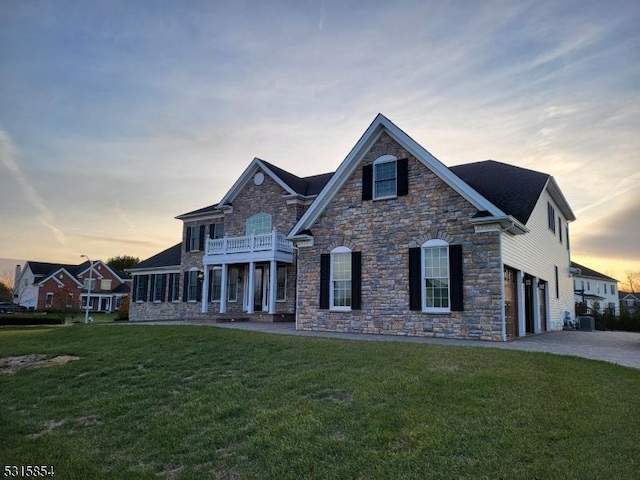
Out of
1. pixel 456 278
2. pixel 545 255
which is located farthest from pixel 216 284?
pixel 545 255

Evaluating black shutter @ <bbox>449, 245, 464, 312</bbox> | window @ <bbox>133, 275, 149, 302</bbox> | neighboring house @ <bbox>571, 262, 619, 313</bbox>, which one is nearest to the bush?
window @ <bbox>133, 275, 149, 302</bbox>

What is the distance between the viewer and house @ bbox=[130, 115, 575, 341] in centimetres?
1340

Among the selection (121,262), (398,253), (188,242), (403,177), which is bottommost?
(398,253)

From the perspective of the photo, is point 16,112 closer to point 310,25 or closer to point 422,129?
point 310,25

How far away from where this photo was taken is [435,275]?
46.3 feet

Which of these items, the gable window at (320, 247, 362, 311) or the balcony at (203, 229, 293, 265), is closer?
the gable window at (320, 247, 362, 311)

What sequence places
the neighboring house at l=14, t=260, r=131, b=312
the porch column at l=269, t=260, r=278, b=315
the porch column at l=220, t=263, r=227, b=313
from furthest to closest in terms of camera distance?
the neighboring house at l=14, t=260, r=131, b=312 → the porch column at l=220, t=263, r=227, b=313 → the porch column at l=269, t=260, r=278, b=315

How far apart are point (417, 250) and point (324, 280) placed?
3769mm

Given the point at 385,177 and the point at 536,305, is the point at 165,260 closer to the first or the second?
the point at 385,177

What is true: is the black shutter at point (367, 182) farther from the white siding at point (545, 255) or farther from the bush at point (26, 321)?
the bush at point (26, 321)

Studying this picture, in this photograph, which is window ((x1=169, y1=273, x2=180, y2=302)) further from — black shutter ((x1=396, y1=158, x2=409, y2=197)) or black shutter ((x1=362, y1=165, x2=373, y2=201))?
black shutter ((x1=396, y1=158, x2=409, y2=197))

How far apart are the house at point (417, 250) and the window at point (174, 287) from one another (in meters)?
7.66

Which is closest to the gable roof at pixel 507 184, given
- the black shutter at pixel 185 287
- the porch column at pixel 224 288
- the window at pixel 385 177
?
the window at pixel 385 177

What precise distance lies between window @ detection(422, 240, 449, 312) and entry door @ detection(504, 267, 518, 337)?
206 centimetres
